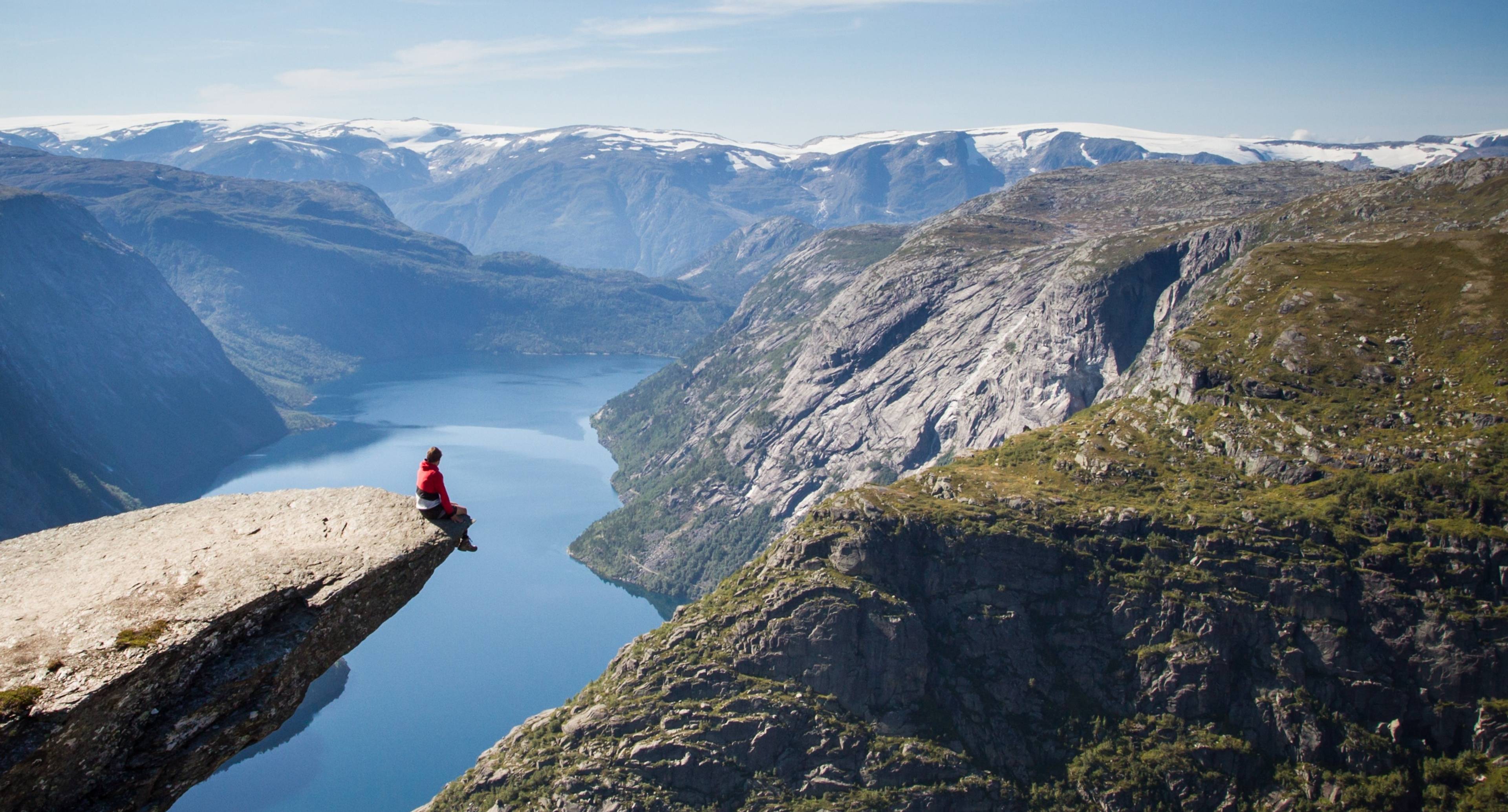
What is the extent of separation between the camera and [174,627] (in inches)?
655

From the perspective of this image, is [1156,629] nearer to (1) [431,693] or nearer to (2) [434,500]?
(2) [434,500]

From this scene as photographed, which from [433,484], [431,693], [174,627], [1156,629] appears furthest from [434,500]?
[431,693]

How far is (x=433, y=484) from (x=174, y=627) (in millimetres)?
5366

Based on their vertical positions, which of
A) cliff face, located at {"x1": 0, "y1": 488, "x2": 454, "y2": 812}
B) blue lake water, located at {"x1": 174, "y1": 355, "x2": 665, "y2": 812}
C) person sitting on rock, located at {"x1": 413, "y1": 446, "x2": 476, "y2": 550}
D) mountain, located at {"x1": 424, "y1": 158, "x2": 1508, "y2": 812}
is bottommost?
blue lake water, located at {"x1": 174, "y1": 355, "x2": 665, "y2": 812}

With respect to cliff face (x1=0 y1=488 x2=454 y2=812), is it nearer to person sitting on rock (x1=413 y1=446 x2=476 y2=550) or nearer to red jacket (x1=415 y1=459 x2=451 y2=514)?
person sitting on rock (x1=413 y1=446 x2=476 y2=550)

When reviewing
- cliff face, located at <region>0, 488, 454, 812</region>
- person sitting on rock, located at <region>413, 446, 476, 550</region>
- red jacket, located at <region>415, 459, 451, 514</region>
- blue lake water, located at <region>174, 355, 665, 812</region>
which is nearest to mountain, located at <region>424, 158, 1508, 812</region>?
blue lake water, located at <region>174, 355, 665, 812</region>

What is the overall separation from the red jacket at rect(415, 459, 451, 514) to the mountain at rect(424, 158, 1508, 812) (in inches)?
2646

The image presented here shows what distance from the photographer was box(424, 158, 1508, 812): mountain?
81875mm

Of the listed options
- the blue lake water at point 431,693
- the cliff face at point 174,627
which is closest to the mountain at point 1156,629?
the blue lake water at point 431,693

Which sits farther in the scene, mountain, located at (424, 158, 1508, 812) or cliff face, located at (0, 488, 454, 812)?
mountain, located at (424, 158, 1508, 812)

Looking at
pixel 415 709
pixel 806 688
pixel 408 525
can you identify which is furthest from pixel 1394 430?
pixel 415 709

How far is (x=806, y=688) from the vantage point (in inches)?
3529

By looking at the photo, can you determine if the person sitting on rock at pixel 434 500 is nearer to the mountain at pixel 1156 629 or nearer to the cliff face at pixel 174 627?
the cliff face at pixel 174 627

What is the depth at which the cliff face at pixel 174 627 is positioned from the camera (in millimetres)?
15312
